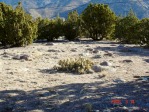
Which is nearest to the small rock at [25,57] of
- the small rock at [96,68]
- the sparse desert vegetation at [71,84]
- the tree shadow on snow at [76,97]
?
the sparse desert vegetation at [71,84]

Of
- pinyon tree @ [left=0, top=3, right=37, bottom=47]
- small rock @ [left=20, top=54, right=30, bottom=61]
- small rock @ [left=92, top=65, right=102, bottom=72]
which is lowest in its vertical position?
small rock @ [left=92, top=65, right=102, bottom=72]

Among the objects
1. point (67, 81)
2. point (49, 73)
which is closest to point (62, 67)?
point (49, 73)

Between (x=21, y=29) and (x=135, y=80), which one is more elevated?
(x=21, y=29)

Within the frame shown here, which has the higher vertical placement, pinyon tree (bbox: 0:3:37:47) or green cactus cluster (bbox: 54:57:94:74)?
pinyon tree (bbox: 0:3:37:47)

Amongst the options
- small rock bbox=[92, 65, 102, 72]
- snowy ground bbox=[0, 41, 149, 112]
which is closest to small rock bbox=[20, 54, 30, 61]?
snowy ground bbox=[0, 41, 149, 112]

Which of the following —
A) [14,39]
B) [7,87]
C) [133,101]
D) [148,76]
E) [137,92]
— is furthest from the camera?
[14,39]

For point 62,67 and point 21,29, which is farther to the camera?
point 21,29

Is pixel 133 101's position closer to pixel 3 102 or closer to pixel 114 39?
pixel 3 102

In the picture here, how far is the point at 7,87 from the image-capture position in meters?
11.3

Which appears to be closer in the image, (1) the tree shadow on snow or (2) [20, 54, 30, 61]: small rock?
(1) the tree shadow on snow

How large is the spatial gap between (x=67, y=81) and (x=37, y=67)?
3.47 meters

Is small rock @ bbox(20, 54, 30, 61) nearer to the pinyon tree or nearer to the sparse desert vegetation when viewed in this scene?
the sparse desert vegetation

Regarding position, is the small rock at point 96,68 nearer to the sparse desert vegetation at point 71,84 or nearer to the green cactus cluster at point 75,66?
the sparse desert vegetation at point 71,84

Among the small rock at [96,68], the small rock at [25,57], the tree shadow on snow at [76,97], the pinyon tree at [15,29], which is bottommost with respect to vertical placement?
the tree shadow on snow at [76,97]
